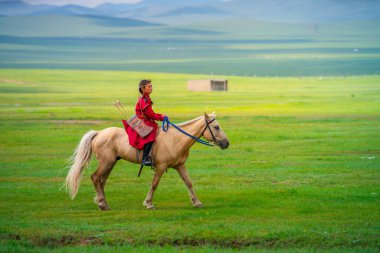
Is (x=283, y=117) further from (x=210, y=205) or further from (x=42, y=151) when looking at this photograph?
(x=210, y=205)

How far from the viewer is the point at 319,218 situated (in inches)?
566

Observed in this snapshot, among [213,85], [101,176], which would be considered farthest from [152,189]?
[213,85]

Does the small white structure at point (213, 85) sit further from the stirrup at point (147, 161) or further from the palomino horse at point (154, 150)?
the stirrup at point (147, 161)

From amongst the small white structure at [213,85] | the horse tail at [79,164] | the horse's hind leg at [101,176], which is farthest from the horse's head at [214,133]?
the small white structure at [213,85]

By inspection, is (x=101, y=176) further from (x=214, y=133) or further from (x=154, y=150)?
(x=214, y=133)

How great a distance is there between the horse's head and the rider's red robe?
803mm

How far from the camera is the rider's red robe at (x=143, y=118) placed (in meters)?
15.7

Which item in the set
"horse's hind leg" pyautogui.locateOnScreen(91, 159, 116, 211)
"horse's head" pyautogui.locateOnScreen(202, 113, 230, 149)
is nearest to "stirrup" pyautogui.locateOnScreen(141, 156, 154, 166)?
"horse's hind leg" pyautogui.locateOnScreen(91, 159, 116, 211)

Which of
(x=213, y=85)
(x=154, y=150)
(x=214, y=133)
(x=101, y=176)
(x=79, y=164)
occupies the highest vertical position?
(x=214, y=133)

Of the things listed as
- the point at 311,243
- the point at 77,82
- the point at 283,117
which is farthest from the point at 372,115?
the point at 77,82

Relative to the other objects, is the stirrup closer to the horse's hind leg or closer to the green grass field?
the horse's hind leg

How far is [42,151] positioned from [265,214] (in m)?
14.5

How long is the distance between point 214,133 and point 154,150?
108 cm

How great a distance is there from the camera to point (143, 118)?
15.8 metres
